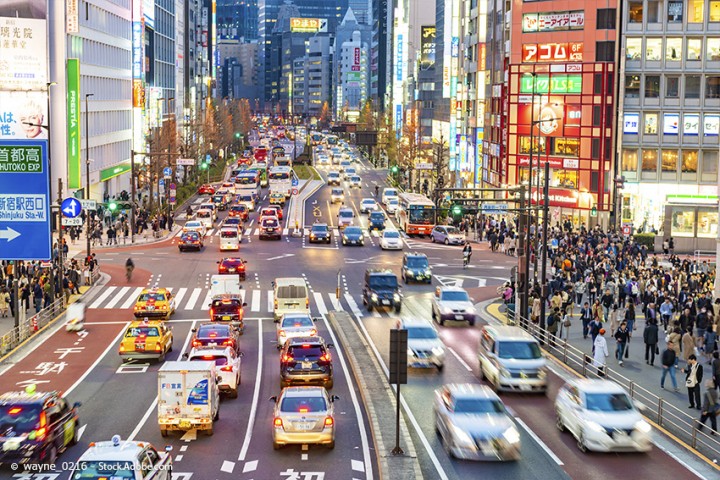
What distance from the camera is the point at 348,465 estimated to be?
26.1m

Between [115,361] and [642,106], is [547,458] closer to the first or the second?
[115,361]

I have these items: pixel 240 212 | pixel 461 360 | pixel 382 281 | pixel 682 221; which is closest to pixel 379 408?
pixel 461 360

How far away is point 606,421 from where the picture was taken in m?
27.1

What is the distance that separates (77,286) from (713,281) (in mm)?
32950

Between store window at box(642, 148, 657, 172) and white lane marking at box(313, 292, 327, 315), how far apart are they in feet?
139

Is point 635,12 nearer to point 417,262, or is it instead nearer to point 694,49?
point 694,49

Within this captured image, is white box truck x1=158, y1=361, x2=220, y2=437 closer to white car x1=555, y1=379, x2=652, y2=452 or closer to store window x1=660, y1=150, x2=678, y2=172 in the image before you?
white car x1=555, y1=379, x2=652, y2=452

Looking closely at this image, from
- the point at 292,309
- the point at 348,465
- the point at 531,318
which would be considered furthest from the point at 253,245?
the point at 348,465

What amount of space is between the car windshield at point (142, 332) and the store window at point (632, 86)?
6202cm

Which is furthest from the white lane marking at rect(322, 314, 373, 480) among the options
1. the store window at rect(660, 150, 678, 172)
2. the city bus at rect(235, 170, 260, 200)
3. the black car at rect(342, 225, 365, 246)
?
the city bus at rect(235, 170, 260, 200)

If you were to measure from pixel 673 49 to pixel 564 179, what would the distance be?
14.5 metres

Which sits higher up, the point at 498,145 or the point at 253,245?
the point at 498,145

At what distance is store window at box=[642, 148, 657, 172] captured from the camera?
9011 cm

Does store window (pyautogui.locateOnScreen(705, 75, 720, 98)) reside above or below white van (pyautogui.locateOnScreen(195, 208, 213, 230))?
above
